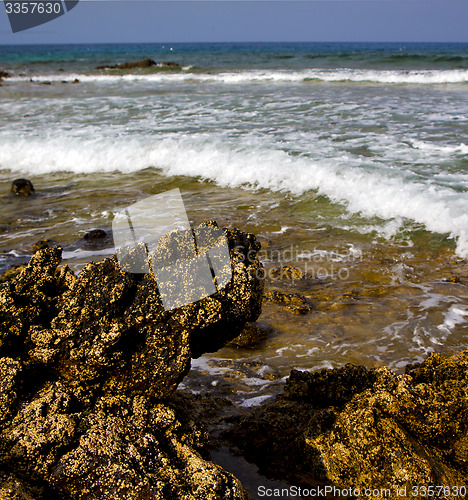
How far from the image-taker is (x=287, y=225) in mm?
6188

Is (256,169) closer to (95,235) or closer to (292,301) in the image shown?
(95,235)

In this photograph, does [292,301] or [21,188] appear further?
[21,188]

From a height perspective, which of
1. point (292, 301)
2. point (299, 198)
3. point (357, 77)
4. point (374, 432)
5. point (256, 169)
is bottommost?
point (357, 77)

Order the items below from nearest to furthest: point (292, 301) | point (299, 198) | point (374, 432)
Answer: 1. point (374, 432)
2. point (292, 301)
3. point (299, 198)

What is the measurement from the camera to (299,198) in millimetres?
7258

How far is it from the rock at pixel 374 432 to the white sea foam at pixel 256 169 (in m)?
3.45

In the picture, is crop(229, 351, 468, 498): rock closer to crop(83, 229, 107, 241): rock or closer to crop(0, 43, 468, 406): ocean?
crop(0, 43, 468, 406): ocean

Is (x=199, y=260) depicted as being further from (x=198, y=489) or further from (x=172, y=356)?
(x=198, y=489)

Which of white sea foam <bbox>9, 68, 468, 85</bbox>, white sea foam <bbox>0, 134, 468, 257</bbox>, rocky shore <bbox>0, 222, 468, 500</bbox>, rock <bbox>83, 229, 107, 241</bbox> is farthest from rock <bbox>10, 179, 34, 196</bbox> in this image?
white sea foam <bbox>9, 68, 468, 85</bbox>

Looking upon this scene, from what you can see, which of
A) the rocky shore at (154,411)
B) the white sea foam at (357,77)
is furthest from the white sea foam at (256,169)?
the white sea foam at (357,77)

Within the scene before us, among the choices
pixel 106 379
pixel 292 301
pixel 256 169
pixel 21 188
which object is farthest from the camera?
pixel 256 169

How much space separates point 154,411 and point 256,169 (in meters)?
6.63

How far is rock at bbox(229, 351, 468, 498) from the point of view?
203cm

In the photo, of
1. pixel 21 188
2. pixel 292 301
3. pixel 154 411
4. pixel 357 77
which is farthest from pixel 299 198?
pixel 357 77
